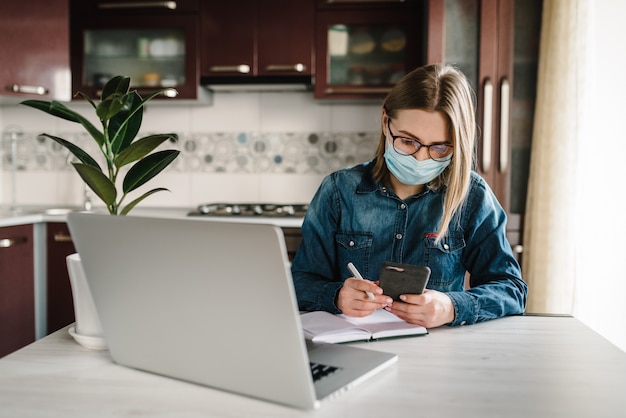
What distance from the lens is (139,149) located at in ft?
3.67

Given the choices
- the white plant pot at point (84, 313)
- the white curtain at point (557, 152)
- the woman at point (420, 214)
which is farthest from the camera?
the white curtain at point (557, 152)

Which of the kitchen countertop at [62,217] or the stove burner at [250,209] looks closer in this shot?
the kitchen countertop at [62,217]

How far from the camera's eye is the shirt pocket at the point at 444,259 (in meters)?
1.49

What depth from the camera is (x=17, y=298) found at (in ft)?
8.84

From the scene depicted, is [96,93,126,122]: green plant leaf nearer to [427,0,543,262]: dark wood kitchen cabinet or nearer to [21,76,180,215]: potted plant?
[21,76,180,215]: potted plant

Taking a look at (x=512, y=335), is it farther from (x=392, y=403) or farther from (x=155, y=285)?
(x=155, y=285)

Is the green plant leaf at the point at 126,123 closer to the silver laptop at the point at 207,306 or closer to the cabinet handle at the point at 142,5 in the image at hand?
the silver laptop at the point at 207,306

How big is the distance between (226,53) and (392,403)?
240 cm

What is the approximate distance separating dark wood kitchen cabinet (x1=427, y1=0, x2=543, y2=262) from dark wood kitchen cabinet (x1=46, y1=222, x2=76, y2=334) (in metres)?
1.80

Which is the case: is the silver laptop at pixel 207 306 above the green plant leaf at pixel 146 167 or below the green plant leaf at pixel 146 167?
below

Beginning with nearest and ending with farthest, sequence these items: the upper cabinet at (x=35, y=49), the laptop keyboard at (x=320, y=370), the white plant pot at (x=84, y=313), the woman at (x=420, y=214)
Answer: the laptop keyboard at (x=320, y=370)
the white plant pot at (x=84, y=313)
the woman at (x=420, y=214)
the upper cabinet at (x=35, y=49)

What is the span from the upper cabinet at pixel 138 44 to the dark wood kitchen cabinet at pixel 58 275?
27.7 inches

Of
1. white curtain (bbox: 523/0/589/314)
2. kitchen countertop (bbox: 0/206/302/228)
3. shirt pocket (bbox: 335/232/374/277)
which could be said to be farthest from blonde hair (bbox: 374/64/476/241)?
white curtain (bbox: 523/0/589/314)

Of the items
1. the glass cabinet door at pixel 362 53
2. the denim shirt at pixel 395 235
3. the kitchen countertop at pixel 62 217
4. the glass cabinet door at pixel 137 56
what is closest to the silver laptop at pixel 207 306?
the denim shirt at pixel 395 235
